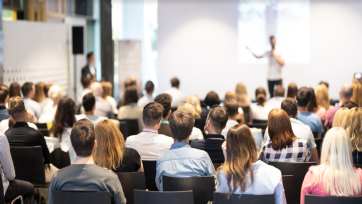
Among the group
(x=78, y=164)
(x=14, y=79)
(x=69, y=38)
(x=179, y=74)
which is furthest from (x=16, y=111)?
(x=179, y=74)

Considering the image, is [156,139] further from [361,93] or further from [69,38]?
[69,38]

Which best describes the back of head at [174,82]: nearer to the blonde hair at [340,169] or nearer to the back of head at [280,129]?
the back of head at [280,129]

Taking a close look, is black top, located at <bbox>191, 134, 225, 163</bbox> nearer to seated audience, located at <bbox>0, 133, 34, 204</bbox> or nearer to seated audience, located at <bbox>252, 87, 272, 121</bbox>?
seated audience, located at <bbox>0, 133, 34, 204</bbox>

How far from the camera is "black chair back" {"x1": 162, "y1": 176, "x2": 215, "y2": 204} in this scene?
98.0 inches

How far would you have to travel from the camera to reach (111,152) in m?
2.77

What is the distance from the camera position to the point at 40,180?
141 inches

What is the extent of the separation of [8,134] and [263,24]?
841 cm

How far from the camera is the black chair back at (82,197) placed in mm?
2172

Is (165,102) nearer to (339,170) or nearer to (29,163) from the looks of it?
(29,163)

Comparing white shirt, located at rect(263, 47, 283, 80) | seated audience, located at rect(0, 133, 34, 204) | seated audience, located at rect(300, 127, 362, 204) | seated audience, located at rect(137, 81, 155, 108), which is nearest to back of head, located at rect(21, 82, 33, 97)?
seated audience, located at rect(137, 81, 155, 108)

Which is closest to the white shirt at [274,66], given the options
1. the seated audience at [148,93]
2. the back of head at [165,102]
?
the seated audience at [148,93]

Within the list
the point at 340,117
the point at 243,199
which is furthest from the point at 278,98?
the point at 243,199

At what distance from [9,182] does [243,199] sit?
79.3 inches

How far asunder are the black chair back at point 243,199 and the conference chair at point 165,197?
17 centimetres
